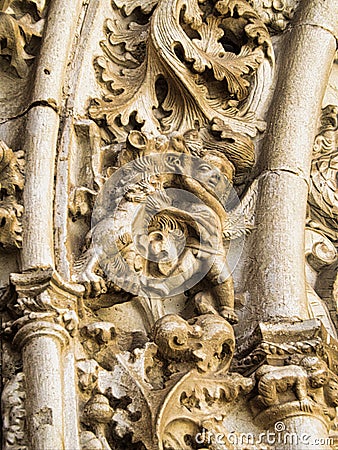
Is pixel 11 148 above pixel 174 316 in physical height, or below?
above

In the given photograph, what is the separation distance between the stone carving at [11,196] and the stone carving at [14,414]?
0.41 meters

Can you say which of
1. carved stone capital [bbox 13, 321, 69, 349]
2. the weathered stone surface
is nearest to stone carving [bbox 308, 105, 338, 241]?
the weathered stone surface

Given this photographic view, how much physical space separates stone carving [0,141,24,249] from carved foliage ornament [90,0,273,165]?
36cm

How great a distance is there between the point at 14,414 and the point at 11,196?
652 millimetres

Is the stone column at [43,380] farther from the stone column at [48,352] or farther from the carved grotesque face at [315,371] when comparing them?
the carved grotesque face at [315,371]

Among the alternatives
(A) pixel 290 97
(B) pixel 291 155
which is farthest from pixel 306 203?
(A) pixel 290 97

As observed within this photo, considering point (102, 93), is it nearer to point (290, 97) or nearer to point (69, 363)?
point (290, 97)

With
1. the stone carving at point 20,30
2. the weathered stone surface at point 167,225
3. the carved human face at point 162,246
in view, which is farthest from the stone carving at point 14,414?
the stone carving at point 20,30

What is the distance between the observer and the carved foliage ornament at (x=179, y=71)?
3.73 metres

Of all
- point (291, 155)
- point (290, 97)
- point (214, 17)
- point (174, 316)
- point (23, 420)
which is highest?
point (214, 17)

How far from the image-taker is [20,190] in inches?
132

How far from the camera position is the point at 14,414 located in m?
2.97

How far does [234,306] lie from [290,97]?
2.76ft

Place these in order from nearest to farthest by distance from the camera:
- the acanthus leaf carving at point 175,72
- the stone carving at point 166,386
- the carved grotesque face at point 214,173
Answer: the stone carving at point 166,386 < the carved grotesque face at point 214,173 < the acanthus leaf carving at point 175,72
